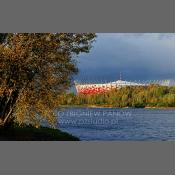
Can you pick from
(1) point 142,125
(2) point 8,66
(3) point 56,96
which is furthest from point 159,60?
(2) point 8,66

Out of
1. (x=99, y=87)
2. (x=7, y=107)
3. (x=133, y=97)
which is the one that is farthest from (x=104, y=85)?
(x=7, y=107)

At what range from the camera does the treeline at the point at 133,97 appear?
19375 millimetres

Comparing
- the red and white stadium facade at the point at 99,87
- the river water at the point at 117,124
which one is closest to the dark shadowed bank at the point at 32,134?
the river water at the point at 117,124

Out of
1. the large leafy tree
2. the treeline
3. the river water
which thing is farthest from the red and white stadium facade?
the river water

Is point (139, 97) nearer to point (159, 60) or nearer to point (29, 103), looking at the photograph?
point (159, 60)

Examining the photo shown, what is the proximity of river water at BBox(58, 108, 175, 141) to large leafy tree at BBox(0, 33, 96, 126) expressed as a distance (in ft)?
2.15

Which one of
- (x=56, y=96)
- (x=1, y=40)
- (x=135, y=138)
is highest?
(x=1, y=40)

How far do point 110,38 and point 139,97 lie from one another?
236 centimetres

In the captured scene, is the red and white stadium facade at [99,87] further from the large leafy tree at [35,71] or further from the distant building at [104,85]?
the large leafy tree at [35,71]

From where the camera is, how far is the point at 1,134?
18.9 m

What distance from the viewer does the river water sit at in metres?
18.6

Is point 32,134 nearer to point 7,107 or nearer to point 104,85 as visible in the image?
point 7,107

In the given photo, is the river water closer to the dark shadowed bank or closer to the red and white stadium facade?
the dark shadowed bank

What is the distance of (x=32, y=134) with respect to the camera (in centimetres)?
1897
